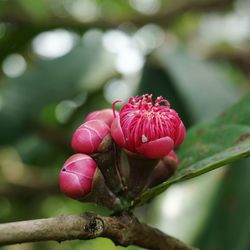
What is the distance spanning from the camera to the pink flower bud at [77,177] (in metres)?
1.10

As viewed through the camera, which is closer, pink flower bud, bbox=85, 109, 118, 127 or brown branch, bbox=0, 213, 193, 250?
brown branch, bbox=0, 213, 193, 250

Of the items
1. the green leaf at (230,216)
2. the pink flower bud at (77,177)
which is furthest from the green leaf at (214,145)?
the green leaf at (230,216)

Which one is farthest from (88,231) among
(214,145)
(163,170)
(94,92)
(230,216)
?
(94,92)

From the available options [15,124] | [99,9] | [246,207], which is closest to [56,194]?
[15,124]

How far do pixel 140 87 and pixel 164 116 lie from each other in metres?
1.47

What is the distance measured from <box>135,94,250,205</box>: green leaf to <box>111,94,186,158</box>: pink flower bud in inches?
3.5

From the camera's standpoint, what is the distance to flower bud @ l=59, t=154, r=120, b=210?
1.10m

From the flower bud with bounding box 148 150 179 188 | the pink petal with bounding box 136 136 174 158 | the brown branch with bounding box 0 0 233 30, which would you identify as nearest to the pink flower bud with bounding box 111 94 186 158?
the pink petal with bounding box 136 136 174 158

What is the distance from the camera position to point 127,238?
1.07m

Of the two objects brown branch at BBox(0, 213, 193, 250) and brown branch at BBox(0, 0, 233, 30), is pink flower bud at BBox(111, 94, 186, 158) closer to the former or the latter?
brown branch at BBox(0, 213, 193, 250)

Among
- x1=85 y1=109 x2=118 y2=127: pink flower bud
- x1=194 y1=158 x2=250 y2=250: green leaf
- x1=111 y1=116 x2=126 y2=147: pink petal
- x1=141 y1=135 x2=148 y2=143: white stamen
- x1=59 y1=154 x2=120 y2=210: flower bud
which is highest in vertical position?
x1=85 y1=109 x2=118 y2=127: pink flower bud

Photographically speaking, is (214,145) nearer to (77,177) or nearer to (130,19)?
(77,177)

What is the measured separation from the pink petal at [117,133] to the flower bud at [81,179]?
61mm

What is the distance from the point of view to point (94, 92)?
8.96 feet
